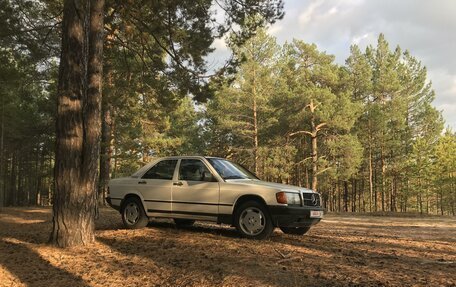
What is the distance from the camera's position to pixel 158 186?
9.56m

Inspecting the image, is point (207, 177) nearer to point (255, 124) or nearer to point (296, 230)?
point (296, 230)

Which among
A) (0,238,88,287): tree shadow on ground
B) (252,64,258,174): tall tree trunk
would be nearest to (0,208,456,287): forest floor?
(0,238,88,287): tree shadow on ground

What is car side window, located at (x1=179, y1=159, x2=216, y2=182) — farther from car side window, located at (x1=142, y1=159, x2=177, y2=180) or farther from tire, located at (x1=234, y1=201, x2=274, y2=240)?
tire, located at (x1=234, y1=201, x2=274, y2=240)

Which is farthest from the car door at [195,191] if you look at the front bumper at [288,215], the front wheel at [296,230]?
the front wheel at [296,230]

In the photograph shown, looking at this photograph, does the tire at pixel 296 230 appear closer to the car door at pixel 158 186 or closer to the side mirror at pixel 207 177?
the side mirror at pixel 207 177

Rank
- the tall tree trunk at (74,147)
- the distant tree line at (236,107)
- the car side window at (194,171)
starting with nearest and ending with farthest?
the tall tree trunk at (74,147)
the car side window at (194,171)
the distant tree line at (236,107)

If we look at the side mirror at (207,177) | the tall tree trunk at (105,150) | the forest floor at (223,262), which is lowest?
the forest floor at (223,262)

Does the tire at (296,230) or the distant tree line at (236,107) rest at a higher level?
the distant tree line at (236,107)

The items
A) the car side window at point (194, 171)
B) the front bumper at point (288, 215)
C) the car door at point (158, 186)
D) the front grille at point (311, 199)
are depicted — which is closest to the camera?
the front bumper at point (288, 215)

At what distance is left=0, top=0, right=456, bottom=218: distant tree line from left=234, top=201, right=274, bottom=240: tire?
6576 mm

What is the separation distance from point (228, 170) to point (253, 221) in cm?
154

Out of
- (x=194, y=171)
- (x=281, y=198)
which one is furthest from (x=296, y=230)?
(x=194, y=171)

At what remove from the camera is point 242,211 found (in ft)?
27.5

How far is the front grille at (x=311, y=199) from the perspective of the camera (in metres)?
8.53
